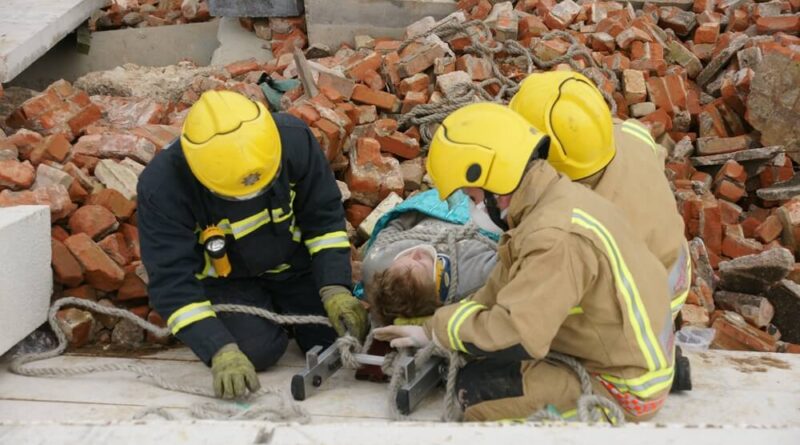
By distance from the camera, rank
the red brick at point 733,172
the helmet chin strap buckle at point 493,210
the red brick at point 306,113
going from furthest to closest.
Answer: the red brick at point 733,172 → the red brick at point 306,113 → the helmet chin strap buckle at point 493,210

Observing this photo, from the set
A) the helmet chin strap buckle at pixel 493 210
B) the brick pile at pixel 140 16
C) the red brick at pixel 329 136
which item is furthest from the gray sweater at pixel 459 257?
the brick pile at pixel 140 16

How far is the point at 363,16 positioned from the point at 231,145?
3415 mm

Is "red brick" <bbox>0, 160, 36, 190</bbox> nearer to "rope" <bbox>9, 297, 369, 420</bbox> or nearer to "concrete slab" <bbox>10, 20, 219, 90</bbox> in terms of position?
"rope" <bbox>9, 297, 369, 420</bbox>

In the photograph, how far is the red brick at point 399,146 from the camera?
15.9 ft

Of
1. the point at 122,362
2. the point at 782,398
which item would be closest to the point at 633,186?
the point at 782,398

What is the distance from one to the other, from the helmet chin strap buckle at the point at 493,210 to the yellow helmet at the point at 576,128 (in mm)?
376

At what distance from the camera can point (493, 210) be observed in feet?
9.27

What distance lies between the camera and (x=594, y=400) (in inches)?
106

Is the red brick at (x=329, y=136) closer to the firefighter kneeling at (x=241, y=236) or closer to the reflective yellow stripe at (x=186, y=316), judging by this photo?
the firefighter kneeling at (x=241, y=236)

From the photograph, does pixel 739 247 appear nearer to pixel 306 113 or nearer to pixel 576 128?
pixel 576 128

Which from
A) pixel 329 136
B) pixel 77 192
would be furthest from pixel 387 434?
pixel 329 136

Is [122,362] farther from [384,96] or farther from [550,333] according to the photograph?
[384,96]

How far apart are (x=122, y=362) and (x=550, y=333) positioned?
6.05ft

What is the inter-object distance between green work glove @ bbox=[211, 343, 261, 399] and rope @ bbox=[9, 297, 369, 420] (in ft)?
0.20
